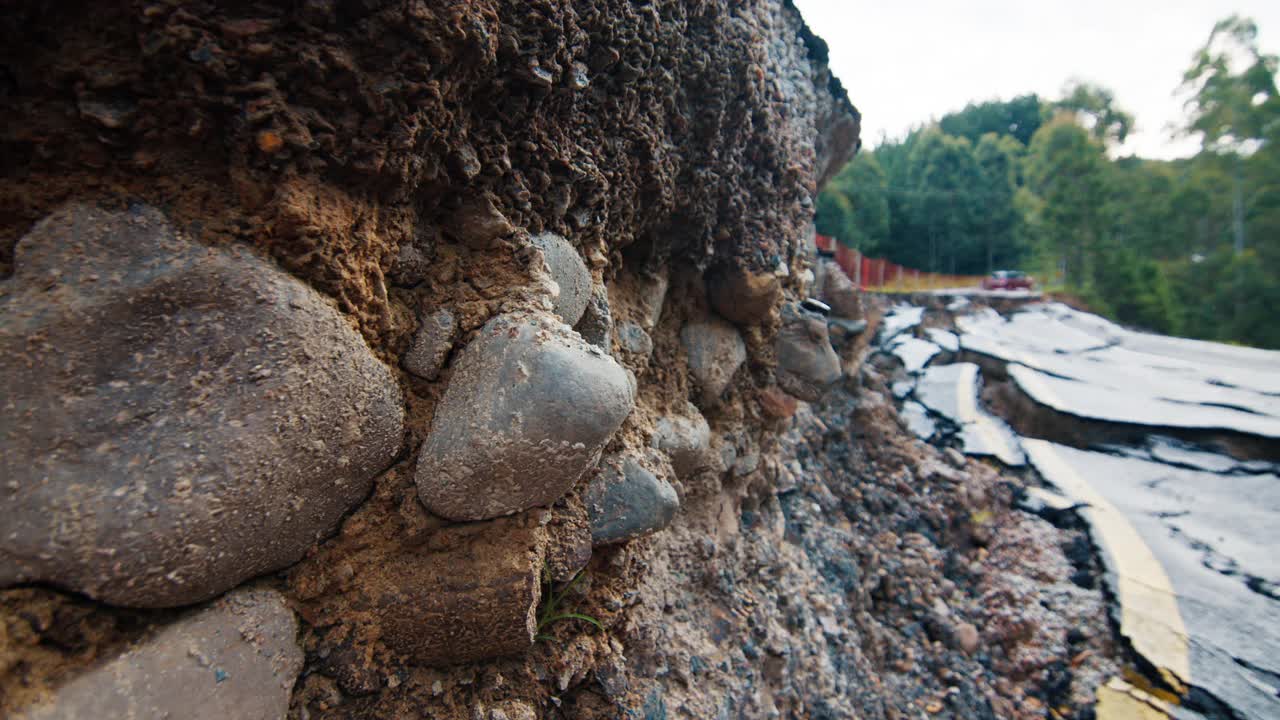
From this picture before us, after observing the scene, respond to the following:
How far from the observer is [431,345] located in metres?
0.80

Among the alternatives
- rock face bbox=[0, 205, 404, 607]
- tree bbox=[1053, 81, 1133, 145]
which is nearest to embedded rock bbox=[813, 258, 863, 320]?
rock face bbox=[0, 205, 404, 607]

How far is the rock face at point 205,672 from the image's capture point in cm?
49

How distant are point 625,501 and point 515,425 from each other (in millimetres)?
404

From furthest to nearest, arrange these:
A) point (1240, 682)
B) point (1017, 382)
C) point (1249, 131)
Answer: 1. point (1249, 131)
2. point (1017, 382)
3. point (1240, 682)

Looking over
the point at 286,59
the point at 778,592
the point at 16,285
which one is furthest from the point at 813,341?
the point at 16,285

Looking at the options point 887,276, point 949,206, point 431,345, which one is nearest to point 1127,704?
point 431,345

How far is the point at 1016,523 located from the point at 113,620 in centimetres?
478

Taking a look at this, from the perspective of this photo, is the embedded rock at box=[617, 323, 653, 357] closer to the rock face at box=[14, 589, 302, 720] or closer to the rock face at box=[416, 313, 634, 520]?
the rock face at box=[416, 313, 634, 520]

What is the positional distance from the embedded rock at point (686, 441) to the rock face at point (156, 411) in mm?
809

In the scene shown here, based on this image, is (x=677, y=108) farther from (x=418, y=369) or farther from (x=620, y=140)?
(x=418, y=369)

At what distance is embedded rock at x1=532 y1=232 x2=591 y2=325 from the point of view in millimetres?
955

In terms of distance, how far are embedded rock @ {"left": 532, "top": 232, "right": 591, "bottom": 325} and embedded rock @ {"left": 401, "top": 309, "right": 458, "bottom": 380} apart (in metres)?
0.18

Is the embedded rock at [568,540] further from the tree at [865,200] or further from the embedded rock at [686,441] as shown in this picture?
the tree at [865,200]

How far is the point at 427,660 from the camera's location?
0.78m
